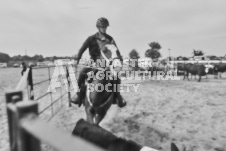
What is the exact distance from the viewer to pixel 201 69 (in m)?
14.3

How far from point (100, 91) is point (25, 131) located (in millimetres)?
2808

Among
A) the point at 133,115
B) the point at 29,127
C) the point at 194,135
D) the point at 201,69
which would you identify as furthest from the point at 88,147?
the point at 201,69

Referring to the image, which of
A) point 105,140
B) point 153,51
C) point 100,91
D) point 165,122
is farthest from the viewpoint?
point 153,51

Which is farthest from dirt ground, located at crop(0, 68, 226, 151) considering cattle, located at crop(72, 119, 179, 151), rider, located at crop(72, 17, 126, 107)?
rider, located at crop(72, 17, 126, 107)

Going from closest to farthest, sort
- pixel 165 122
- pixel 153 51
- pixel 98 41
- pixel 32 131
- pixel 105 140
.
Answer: pixel 32 131 → pixel 105 140 → pixel 98 41 → pixel 165 122 → pixel 153 51

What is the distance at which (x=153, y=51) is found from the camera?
46438 mm

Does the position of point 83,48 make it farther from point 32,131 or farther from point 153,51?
point 153,51

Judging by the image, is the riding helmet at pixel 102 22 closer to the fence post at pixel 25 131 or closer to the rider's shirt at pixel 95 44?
the rider's shirt at pixel 95 44

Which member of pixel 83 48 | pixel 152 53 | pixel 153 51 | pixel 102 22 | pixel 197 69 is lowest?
pixel 197 69

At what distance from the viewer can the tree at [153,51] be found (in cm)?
4612

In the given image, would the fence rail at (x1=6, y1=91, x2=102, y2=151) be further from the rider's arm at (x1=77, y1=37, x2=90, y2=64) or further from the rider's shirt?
the rider's arm at (x1=77, y1=37, x2=90, y2=64)

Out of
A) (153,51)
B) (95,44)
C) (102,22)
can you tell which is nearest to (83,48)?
(95,44)

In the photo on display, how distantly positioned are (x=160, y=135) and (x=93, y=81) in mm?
2009

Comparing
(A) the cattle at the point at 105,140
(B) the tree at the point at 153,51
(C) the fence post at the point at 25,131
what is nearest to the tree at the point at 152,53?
(B) the tree at the point at 153,51
